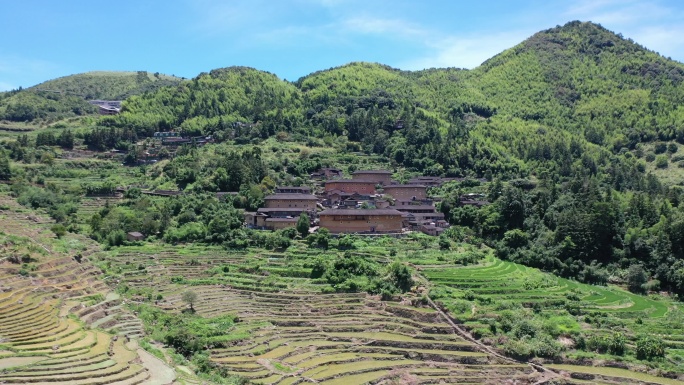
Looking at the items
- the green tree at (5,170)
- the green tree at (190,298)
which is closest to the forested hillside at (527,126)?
the green tree at (190,298)

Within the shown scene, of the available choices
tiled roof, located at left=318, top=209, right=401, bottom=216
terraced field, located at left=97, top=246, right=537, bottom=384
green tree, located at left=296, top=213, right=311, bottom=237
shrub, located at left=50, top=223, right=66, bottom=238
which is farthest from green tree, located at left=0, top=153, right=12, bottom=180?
tiled roof, located at left=318, top=209, right=401, bottom=216

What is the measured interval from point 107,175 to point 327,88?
51.5 m

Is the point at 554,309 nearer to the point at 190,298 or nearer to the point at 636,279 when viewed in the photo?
the point at 636,279

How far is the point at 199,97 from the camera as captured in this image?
101m

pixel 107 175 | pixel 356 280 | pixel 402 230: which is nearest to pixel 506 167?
pixel 402 230

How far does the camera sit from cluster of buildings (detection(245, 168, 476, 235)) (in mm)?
51281

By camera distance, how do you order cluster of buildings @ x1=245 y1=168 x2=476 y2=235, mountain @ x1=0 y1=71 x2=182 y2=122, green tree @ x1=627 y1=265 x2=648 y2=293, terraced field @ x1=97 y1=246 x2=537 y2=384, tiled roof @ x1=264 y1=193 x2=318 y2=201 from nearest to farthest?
terraced field @ x1=97 y1=246 x2=537 y2=384, green tree @ x1=627 y1=265 x2=648 y2=293, cluster of buildings @ x1=245 y1=168 x2=476 y2=235, tiled roof @ x1=264 y1=193 x2=318 y2=201, mountain @ x1=0 y1=71 x2=182 y2=122

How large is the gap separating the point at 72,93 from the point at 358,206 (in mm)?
105065

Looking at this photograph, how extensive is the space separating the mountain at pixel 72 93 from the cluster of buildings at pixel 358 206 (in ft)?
195

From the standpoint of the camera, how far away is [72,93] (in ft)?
448

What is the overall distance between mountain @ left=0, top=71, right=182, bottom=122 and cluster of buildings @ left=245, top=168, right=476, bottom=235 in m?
59.4

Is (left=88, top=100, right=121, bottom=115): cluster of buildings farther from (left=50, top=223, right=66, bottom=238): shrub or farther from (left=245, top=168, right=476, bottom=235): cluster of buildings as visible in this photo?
(left=50, top=223, right=66, bottom=238): shrub

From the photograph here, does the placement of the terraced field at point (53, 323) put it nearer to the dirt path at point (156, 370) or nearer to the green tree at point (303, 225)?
the dirt path at point (156, 370)

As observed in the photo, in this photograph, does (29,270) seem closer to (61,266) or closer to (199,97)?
(61,266)
